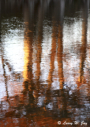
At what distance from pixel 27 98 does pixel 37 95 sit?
232 millimetres

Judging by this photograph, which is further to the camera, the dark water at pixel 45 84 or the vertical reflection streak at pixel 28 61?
the vertical reflection streak at pixel 28 61

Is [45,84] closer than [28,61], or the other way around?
[45,84]

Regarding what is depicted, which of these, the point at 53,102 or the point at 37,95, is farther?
the point at 37,95

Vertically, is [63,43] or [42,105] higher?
[63,43]

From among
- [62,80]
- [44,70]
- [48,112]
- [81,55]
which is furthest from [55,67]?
[48,112]

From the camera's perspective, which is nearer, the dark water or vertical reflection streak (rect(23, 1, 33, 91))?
the dark water

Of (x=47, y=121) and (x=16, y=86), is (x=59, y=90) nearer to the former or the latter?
(x=16, y=86)

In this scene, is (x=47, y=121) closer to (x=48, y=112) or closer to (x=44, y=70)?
(x=48, y=112)

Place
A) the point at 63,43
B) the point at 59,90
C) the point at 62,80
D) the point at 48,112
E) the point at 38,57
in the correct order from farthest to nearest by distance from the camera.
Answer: the point at 63,43, the point at 38,57, the point at 62,80, the point at 59,90, the point at 48,112

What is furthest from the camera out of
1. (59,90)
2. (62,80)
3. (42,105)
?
(62,80)

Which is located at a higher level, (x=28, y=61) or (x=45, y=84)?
(x=28, y=61)

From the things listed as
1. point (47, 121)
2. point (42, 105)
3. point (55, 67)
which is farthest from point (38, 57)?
point (47, 121)

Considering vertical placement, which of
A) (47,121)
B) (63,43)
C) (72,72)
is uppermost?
(63,43)

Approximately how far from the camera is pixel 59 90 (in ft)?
16.1
